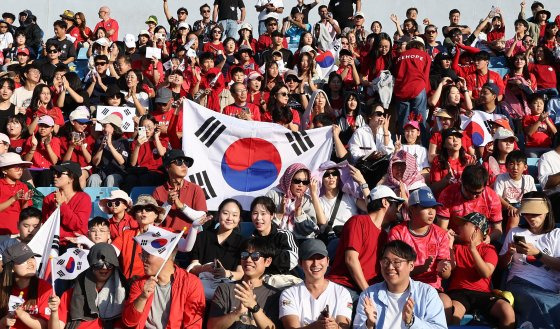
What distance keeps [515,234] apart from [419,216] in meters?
0.83

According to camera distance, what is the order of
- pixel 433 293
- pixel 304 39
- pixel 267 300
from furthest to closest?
pixel 304 39 < pixel 267 300 < pixel 433 293

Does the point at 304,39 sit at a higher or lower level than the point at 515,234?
higher

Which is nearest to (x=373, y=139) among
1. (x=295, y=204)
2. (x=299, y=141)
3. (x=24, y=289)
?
(x=299, y=141)

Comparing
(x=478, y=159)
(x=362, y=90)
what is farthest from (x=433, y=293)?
(x=362, y=90)

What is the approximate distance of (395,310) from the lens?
23.8 feet

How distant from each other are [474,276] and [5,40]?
11.6m

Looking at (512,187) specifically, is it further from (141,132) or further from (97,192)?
(97,192)

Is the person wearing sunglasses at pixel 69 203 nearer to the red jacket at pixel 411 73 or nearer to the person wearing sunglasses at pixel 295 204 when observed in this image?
the person wearing sunglasses at pixel 295 204

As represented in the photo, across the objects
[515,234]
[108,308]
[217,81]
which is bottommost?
[108,308]

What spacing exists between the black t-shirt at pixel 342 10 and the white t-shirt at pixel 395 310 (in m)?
11.7

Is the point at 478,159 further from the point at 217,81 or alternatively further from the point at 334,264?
the point at 217,81

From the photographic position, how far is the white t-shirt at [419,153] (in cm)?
1083

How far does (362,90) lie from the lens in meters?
13.9

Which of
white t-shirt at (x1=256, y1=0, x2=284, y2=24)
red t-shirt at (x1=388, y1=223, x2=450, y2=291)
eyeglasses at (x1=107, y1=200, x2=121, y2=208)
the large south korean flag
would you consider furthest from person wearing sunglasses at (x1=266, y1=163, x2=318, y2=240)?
white t-shirt at (x1=256, y1=0, x2=284, y2=24)
